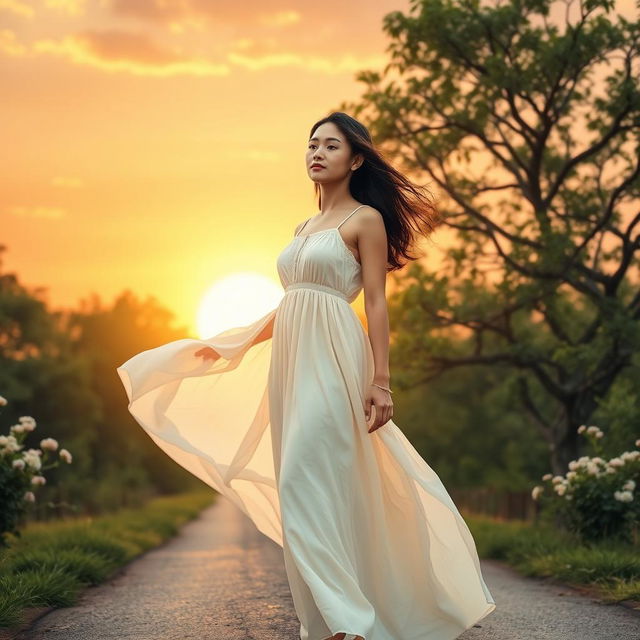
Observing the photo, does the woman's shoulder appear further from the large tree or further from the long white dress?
the large tree

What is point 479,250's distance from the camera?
51.8ft

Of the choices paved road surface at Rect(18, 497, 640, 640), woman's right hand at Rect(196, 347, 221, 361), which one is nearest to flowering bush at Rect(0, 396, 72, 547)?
paved road surface at Rect(18, 497, 640, 640)

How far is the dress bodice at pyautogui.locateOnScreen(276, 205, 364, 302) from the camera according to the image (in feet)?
15.8

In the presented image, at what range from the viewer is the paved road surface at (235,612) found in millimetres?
5109

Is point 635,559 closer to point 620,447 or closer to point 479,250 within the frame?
point 620,447

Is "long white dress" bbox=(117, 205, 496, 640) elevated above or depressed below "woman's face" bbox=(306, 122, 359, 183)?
below

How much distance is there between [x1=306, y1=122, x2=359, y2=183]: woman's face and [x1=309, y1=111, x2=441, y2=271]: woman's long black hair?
1.7 inches

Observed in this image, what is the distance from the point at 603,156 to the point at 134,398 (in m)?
12.3

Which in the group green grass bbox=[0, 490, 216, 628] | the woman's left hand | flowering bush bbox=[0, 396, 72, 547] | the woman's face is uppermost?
the woman's face

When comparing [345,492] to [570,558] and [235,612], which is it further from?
[570,558]

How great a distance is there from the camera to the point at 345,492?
4.58 m

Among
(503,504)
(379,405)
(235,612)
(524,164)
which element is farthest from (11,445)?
(503,504)

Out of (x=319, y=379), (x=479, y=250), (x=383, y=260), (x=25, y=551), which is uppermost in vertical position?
(x=479, y=250)

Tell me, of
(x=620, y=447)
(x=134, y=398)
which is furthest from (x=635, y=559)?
(x=620, y=447)
